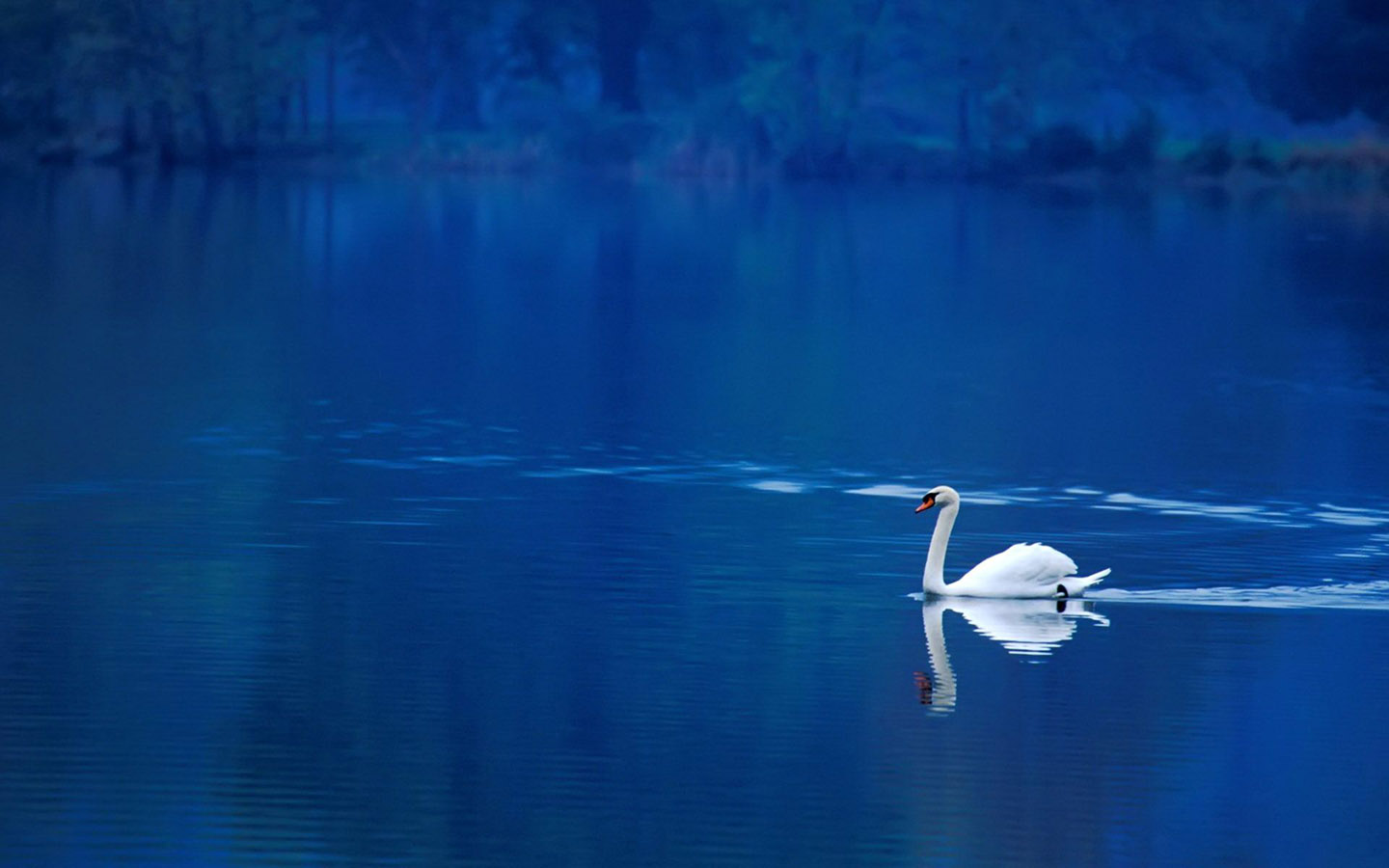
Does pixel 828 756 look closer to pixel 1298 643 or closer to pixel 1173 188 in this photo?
pixel 1298 643

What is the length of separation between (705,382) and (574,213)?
32677 mm

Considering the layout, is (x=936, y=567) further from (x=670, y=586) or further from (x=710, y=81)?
(x=710, y=81)

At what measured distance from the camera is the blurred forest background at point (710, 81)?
250ft

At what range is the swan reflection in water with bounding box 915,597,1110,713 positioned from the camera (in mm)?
13406

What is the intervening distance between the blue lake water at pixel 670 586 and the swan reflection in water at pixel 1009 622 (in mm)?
45

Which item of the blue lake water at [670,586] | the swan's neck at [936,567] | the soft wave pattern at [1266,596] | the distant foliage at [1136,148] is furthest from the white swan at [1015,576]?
the distant foliage at [1136,148]

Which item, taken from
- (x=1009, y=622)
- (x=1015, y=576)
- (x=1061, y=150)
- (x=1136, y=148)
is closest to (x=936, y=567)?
(x=1015, y=576)

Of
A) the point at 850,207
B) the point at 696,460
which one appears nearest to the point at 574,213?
the point at 850,207

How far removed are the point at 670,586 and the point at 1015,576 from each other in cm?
194

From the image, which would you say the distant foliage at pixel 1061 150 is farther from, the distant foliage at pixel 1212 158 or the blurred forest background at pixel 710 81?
the distant foliage at pixel 1212 158

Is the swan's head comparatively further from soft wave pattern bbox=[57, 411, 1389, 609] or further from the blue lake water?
soft wave pattern bbox=[57, 411, 1389, 609]

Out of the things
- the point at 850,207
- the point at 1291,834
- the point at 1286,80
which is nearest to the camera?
the point at 1291,834

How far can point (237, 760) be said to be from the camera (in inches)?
437

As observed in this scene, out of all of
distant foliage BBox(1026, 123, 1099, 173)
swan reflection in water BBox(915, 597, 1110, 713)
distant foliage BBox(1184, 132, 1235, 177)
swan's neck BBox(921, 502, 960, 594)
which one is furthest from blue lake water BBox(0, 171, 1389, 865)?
distant foliage BBox(1026, 123, 1099, 173)
